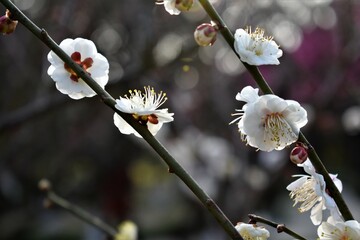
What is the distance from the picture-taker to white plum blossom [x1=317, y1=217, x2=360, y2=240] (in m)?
0.93

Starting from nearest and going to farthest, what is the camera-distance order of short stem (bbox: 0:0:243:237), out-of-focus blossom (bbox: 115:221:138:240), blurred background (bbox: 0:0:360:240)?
1. short stem (bbox: 0:0:243:237)
2. out-of-focus blossom (bbox: 115:221:138:240)
3. blurred background (bbox: 0:0:360:240)

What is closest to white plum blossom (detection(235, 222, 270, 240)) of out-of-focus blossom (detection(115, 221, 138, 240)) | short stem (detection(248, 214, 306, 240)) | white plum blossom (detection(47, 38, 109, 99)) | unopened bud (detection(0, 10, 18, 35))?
short stem (detection(248, 214, 306, 240))

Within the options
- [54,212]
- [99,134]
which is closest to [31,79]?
[99,134]

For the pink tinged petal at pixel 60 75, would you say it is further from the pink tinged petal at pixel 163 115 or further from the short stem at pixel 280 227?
the short stem at pixel 280 227

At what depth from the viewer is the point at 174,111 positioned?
4.65m

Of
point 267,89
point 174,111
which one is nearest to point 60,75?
point 267,89

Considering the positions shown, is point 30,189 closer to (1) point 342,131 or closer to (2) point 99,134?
(2) point 99,134

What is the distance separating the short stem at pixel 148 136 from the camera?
2.87 feet

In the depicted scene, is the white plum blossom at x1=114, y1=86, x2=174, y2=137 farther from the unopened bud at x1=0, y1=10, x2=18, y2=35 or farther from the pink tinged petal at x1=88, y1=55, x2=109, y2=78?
the unopened bud at x1=0, y1=10, x2=18, y2=35

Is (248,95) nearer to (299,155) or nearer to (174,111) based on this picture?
(299,155)

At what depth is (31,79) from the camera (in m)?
4.20

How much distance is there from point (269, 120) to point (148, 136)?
0.77 ft

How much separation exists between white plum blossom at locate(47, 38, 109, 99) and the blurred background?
183 cm

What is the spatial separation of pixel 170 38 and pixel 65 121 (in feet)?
4.08
